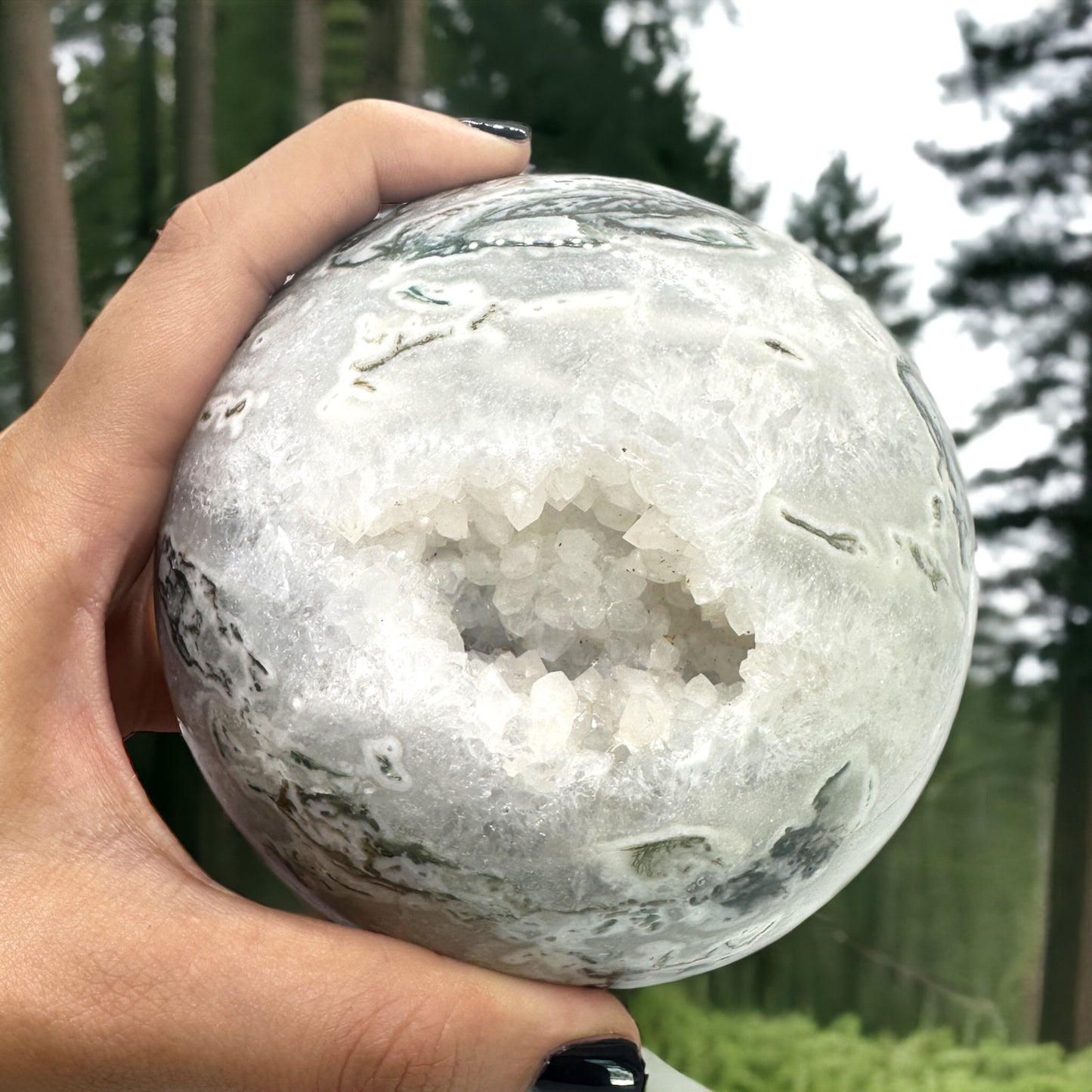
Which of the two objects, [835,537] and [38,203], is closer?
[835,537]

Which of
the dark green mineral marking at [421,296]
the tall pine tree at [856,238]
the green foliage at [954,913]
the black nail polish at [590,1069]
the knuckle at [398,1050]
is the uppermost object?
the dark green mineral marking at [421,296]

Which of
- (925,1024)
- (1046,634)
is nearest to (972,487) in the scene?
(1046,634)

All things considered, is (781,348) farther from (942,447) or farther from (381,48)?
(381,48)

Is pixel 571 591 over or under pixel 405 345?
under

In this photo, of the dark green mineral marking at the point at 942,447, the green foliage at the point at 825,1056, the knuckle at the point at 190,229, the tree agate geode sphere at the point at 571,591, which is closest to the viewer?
the tree agate geode sphere at the point at 571,591

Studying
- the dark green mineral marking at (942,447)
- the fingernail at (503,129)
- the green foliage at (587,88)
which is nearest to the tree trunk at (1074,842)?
the green foliage at (587,88)

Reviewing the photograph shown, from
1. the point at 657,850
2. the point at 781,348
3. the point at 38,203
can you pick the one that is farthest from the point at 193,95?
the point at 657,850

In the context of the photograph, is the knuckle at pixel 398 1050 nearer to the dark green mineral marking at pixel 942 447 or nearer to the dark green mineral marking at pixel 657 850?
the dark green mineral marking at pixel 657 850

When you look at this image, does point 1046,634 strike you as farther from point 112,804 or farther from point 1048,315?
point 112,804
